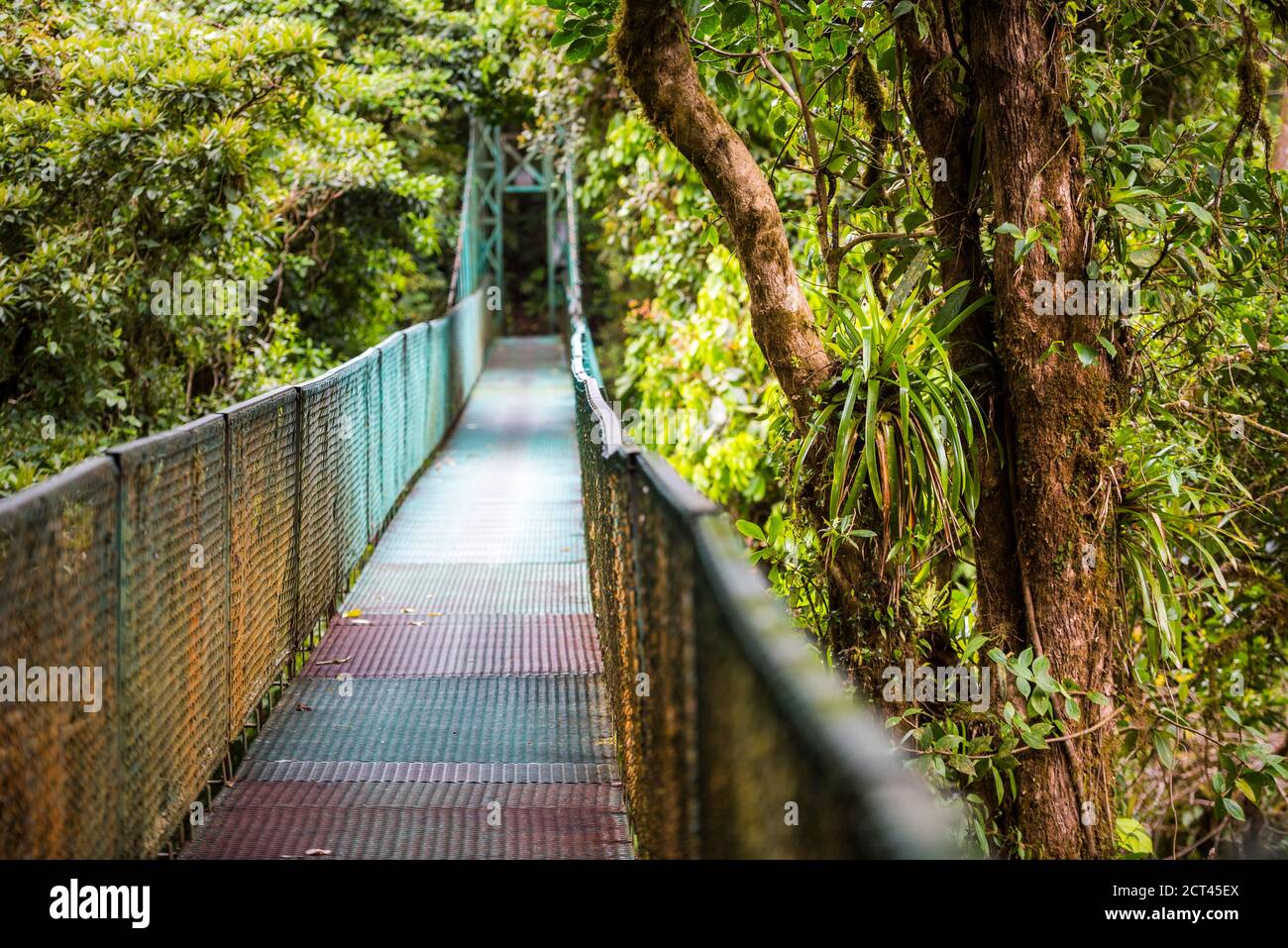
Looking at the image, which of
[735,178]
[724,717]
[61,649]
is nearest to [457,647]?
[735,178]

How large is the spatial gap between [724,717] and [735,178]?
2.51 meters

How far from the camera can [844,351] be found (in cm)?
363

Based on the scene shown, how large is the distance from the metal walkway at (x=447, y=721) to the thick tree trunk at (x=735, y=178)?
56.3 inches

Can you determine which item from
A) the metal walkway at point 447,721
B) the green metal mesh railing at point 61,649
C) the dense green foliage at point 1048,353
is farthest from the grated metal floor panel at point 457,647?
the green metal mesh railing at point 61,649

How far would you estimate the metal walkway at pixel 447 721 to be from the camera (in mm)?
3232

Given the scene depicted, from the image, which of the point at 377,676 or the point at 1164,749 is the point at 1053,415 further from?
the point at 377,676

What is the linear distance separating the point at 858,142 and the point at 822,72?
0.33m

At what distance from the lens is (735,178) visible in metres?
3.78

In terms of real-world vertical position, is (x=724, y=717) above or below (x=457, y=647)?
above

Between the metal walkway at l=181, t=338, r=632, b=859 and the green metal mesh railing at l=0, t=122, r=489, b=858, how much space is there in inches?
8.2

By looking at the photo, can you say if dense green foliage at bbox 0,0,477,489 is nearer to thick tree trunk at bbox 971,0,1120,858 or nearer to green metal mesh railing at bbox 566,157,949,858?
green metal mesh railing at bbox 566,157,949,858

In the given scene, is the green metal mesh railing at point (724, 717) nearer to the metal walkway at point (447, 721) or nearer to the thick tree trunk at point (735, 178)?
the metal walkway at point (447, 721)

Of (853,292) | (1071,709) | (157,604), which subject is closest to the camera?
(157,604)
